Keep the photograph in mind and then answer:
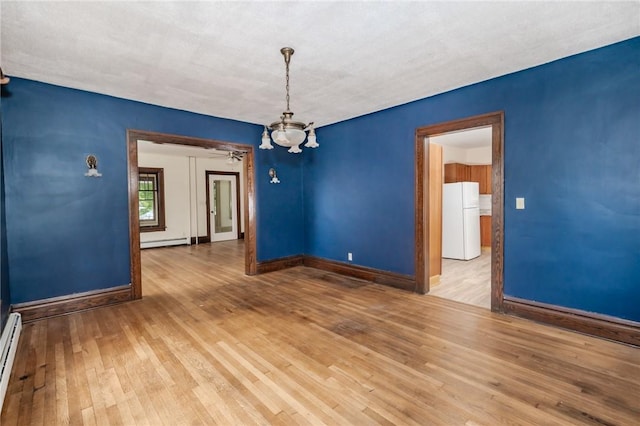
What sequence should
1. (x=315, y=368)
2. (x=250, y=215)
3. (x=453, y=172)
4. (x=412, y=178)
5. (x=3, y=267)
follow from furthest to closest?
1. (x=453, y=172)
2. (x=250, y=215)
3. (x=412, y=178)
4. (x=3, y=267)
5. (x=315, y=368)

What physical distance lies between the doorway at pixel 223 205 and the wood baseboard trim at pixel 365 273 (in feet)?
15.5

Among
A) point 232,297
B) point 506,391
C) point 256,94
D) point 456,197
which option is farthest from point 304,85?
point 456,197

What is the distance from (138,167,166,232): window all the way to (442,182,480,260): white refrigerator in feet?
24.0

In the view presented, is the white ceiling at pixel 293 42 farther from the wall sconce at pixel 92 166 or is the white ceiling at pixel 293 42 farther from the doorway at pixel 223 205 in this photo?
the doorway at pixel 223 205

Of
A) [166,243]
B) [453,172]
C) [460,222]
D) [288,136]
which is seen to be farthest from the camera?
[166,243]

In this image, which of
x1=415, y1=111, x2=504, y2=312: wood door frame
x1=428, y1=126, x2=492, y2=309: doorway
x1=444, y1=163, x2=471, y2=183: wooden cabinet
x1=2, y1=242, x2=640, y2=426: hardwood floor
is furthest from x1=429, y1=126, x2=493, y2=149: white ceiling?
x1=2, y1=242, x2=640, y2=426: hardwood floor

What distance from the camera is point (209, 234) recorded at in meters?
9.38

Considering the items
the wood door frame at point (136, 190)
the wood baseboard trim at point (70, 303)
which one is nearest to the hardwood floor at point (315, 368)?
the wood baseboard trim at point (70, 303)

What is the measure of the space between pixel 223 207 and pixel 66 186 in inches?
246

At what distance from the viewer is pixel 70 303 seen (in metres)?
3.55

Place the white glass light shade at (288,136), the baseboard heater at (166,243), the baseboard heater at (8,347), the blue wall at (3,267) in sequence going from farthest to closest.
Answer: the baseboard heater at (166,243)
the blue wall at (3,267)
the white glass light shade at (288,136)
the baseboard heater at (8,347)

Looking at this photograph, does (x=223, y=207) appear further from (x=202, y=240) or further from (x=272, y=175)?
(x=272, y=175)

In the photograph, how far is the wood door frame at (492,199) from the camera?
337 centimetres

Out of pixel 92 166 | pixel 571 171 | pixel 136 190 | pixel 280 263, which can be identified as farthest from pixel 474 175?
pixel 92 166
